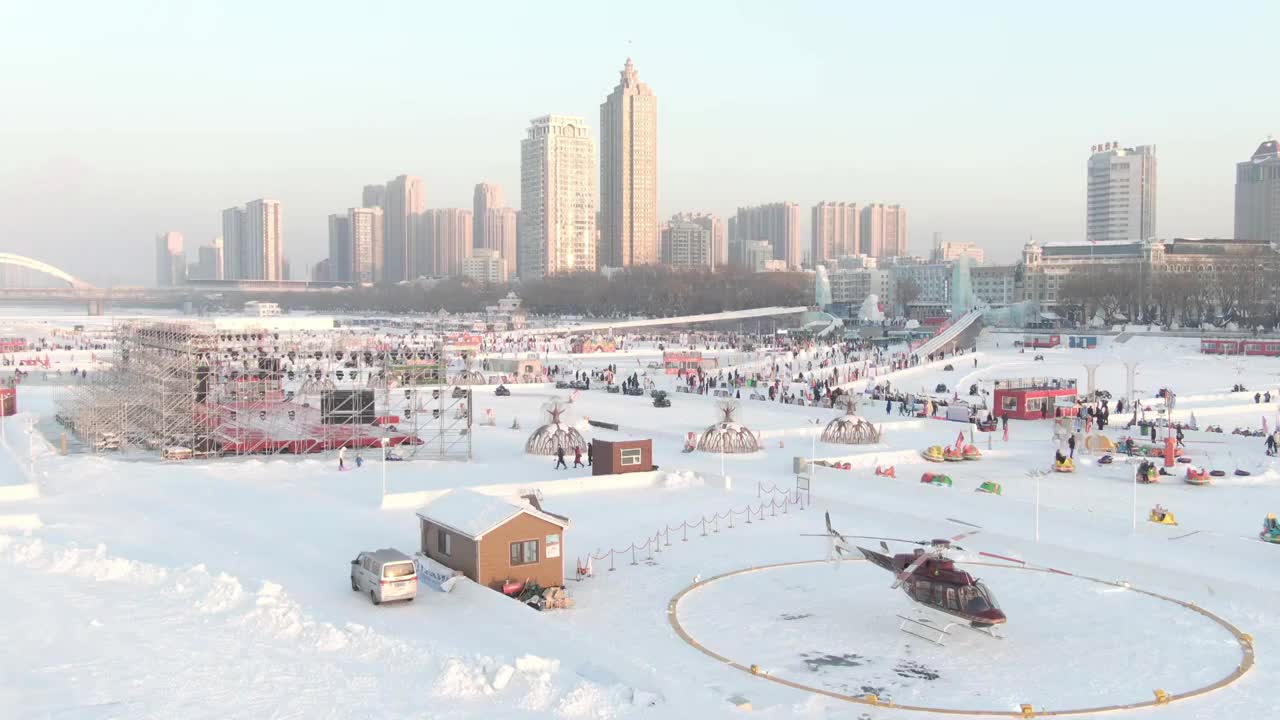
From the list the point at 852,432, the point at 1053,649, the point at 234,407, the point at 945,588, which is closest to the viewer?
the point at 1053,649

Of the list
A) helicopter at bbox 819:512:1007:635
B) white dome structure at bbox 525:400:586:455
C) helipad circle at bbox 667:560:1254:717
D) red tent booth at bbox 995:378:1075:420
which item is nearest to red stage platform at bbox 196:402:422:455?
white dome structure at bbox 525:400:586:455

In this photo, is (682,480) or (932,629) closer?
(932,629)

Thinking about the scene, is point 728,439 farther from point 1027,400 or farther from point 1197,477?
point 1027,400

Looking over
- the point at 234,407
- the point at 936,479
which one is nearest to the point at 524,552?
the point at 936,479

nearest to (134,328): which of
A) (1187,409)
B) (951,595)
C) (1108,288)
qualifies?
(951,595)

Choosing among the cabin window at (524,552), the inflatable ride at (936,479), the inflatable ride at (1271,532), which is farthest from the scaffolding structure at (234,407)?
the inflatable ride at (1271,532)

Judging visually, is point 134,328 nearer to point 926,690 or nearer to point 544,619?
point 544,619
